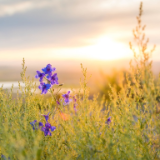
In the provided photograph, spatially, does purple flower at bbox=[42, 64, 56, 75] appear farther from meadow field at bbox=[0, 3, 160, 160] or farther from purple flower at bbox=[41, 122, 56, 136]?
purple flower at bbox=[41, 122, 56, 136]

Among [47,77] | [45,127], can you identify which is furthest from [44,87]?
[45,127]

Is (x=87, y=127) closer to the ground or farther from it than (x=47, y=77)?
closer to the ground

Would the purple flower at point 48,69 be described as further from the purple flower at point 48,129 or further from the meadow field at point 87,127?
Answer: the purple flower at point 48,129

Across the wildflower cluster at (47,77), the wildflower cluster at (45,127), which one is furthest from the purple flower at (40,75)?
the wildflower cluster at (45,127)

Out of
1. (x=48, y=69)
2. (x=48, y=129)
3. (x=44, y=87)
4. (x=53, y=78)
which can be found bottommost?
(x=48, y=129)

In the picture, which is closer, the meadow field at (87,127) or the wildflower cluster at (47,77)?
the meadow field at (87,127)

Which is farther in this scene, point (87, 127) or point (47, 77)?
point (47, 77)

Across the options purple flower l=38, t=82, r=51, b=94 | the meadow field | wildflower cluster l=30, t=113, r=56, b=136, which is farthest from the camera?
purple flower l=38, t=82, r=51, b=94

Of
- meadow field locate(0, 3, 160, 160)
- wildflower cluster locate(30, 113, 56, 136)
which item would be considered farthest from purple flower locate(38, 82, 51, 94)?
wildflower cluster locate(30, 113, 56, 136)

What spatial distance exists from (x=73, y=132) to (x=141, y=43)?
2.76 m

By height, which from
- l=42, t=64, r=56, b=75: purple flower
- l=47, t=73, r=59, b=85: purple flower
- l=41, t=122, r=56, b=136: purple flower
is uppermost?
l=42, t=64, r=56, b=75: purple flower

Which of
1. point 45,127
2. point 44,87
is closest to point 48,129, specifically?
point 45,127

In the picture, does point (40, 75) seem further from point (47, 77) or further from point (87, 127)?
point (87, 127)

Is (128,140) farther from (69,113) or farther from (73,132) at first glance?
(69,113)
